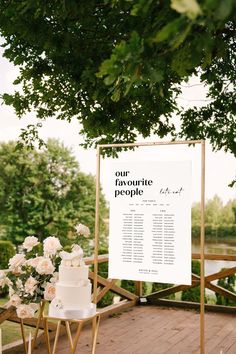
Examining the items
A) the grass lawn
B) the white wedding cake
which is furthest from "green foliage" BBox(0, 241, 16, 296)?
the white wedding cake

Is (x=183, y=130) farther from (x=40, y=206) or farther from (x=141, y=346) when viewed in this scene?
(x=40, y=206)

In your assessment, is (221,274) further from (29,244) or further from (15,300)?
(15,300)

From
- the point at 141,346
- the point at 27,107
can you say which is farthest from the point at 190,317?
the point at 27,107

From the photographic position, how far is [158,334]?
6.17m

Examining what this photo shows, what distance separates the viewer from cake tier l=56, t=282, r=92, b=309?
3750 mm

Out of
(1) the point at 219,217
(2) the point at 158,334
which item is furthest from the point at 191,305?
(1) the point at 219,217

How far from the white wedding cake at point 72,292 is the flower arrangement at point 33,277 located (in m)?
0.13

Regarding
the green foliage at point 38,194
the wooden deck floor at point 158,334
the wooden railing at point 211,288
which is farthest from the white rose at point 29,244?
the green foliage at point 38,194

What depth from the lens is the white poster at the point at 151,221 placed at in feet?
13.6

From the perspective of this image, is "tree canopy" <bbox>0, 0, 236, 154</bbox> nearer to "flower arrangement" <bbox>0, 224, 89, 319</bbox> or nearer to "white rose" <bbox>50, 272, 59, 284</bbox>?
"flower arrangement" <bbox>0, 224, 89, 319</bbox>

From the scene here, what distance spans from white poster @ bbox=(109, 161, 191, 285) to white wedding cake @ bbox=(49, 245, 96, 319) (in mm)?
610

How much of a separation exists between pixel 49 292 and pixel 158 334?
8.51 ft

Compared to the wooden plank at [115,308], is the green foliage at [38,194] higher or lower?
higher

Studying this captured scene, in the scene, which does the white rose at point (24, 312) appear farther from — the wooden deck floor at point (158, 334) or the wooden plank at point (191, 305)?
the wooden plank at point (191, 305)
